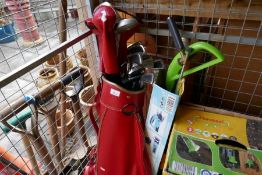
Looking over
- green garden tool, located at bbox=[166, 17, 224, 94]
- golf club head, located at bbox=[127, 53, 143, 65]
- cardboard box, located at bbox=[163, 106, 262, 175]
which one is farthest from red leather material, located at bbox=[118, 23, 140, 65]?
cardboard box, located at bbox=[163, 106, 262, 175]

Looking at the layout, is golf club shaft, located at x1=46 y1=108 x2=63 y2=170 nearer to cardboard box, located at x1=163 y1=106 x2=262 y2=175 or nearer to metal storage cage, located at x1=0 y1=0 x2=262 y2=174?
metal storage cage, located at x1=0 y1=0 x2=262 y2=174

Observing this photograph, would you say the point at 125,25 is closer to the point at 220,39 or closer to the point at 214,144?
the point at 220,39

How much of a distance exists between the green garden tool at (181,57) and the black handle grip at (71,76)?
0.34 metres

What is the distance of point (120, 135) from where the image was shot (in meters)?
0.72

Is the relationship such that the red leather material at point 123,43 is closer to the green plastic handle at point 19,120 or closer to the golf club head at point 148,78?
the golf club head at point 148,78

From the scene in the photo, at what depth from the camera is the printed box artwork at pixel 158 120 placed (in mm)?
617

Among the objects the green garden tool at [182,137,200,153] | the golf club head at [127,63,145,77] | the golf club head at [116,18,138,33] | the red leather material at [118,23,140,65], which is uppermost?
the golf club head at [116,18,138,33]

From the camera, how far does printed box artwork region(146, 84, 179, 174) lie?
617mm

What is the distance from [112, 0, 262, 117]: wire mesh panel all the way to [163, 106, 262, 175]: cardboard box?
0.42ft

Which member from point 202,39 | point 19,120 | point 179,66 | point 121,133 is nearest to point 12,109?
point 19,120

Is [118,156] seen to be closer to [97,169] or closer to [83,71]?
[97,169]

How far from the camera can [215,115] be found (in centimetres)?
68

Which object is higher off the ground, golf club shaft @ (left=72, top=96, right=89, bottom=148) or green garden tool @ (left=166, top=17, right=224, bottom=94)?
green garden tool @ (left=166, top=17, right=224, bottom=94)

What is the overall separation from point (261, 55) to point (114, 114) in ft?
1.66
